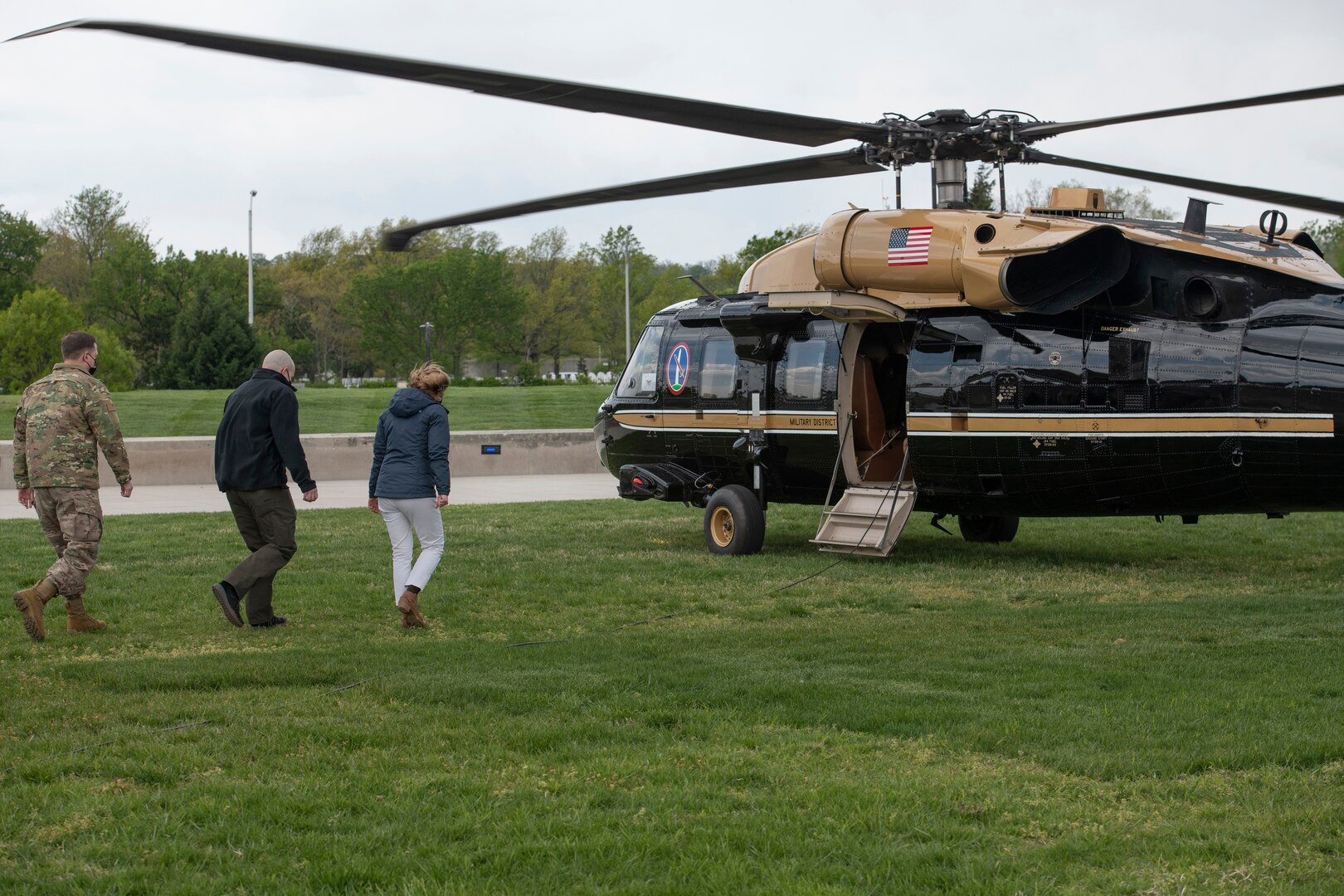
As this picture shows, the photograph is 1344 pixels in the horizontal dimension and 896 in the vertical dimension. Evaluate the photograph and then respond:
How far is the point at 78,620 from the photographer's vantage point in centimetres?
933

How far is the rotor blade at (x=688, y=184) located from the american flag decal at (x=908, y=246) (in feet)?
2.42

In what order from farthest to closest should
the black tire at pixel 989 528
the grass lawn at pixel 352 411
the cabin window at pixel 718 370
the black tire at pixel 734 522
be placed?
1. the grass lawn at pixel 352 411
2. the black tire at pixel 989 528
3. the cabin window at pixel 718 370
4. the black tire at pixel 734 522

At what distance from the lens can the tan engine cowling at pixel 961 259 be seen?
1129cm

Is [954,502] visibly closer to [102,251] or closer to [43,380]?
[43,380]

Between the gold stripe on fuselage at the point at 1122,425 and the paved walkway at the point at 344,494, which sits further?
the paved walkway at the point at 344,494

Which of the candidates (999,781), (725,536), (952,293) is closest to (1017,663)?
(999,781)

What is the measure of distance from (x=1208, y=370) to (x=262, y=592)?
24.2ft

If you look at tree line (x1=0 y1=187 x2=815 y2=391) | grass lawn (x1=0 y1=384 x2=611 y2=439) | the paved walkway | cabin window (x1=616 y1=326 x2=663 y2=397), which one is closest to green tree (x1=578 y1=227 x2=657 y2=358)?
tree line (x1=0 y1=187 x2=815 y2=391)

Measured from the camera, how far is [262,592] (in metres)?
9.58

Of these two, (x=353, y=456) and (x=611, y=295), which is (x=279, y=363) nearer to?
(x=353, y=456)

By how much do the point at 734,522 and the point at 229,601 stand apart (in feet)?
18.5

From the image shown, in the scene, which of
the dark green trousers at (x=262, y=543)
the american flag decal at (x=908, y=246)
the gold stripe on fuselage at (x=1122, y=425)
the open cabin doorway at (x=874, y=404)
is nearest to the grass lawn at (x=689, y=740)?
the dark green trousers at (x=262, y=543)

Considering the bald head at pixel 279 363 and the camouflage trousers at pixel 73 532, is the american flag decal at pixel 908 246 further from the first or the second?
the camouflage trousers at pixel 73 532

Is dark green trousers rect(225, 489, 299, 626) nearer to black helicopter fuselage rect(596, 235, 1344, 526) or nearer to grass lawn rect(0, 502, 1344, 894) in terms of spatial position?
grass lawn rect(0, 502, 1344, 894)
